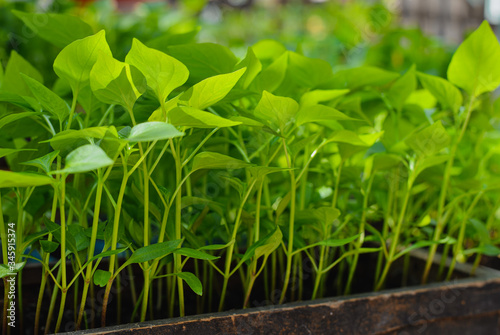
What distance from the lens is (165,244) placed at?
397 mm

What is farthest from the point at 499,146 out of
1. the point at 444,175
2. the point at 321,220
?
the point at 321,220

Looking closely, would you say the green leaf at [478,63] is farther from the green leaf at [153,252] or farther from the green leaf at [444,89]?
the green leaf at [153,252]

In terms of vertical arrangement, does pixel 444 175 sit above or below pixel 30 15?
below

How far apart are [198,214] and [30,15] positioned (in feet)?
0.89

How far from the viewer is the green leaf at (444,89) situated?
53 centimetres

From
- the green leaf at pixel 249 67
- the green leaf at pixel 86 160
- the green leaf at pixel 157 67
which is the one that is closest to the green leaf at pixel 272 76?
the green leaf at pixel 249 67

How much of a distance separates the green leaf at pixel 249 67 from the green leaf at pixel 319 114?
0.23 ft

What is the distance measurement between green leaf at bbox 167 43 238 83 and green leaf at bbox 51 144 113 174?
0.63ft

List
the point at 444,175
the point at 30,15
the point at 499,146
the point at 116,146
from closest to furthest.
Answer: the point at 116,146 < the point at 30,15 < the point at 444,175 < the point at 499,146

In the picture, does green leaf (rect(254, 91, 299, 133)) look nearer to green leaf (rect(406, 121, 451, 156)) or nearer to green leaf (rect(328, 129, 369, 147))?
green leaf (rect(328, 129, 369, 147))

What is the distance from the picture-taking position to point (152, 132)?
1.00 ft

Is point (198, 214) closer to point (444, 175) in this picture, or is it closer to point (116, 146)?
point (116, 146)

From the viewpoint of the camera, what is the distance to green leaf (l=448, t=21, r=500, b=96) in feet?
1.60

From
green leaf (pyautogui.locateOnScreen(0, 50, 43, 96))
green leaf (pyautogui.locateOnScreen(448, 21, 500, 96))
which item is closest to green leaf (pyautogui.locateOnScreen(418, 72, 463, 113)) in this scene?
green leaf (pyautogui.locateOnScreen(448, 21, 500, 96))
